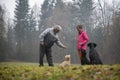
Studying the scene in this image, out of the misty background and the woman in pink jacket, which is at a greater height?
the misty background

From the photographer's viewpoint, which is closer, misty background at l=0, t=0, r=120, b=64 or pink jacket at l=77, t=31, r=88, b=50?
pink jacket at l=77, t=31, r=88, b=50

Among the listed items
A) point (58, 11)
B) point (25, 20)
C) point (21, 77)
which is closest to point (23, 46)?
point (25, 20)

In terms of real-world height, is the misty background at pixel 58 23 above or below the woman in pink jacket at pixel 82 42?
above

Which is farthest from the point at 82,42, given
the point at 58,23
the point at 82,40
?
the point at 58,23

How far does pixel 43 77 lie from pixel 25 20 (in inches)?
1759

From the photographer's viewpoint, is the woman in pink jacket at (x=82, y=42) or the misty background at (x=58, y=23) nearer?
the woman in pink jacket at (x=82, y=42)

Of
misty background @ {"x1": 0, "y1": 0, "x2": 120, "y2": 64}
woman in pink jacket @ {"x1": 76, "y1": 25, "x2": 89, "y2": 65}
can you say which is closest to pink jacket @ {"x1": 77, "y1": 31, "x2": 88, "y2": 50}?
woman in pink jacket @ {"x1": 76, "y1": 25, "x2": 89, "y2": 65}

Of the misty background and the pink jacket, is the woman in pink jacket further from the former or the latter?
the misty background

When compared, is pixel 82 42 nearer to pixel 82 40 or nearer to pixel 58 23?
pixel 82 40

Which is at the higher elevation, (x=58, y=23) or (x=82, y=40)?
(x=58, y=23)

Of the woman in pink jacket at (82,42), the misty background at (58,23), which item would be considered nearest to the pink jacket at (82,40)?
the woman in pink jacket at (82,42)

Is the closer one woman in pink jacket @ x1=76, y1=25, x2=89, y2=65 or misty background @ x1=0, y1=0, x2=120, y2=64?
woman in pink jacket @ x1=76, y1=25, x2=89, y2=65

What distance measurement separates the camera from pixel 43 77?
661 centimetres

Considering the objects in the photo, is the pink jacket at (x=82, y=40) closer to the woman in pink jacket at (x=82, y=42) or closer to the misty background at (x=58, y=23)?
the woman in pink jacket at (x=82, y=42)
